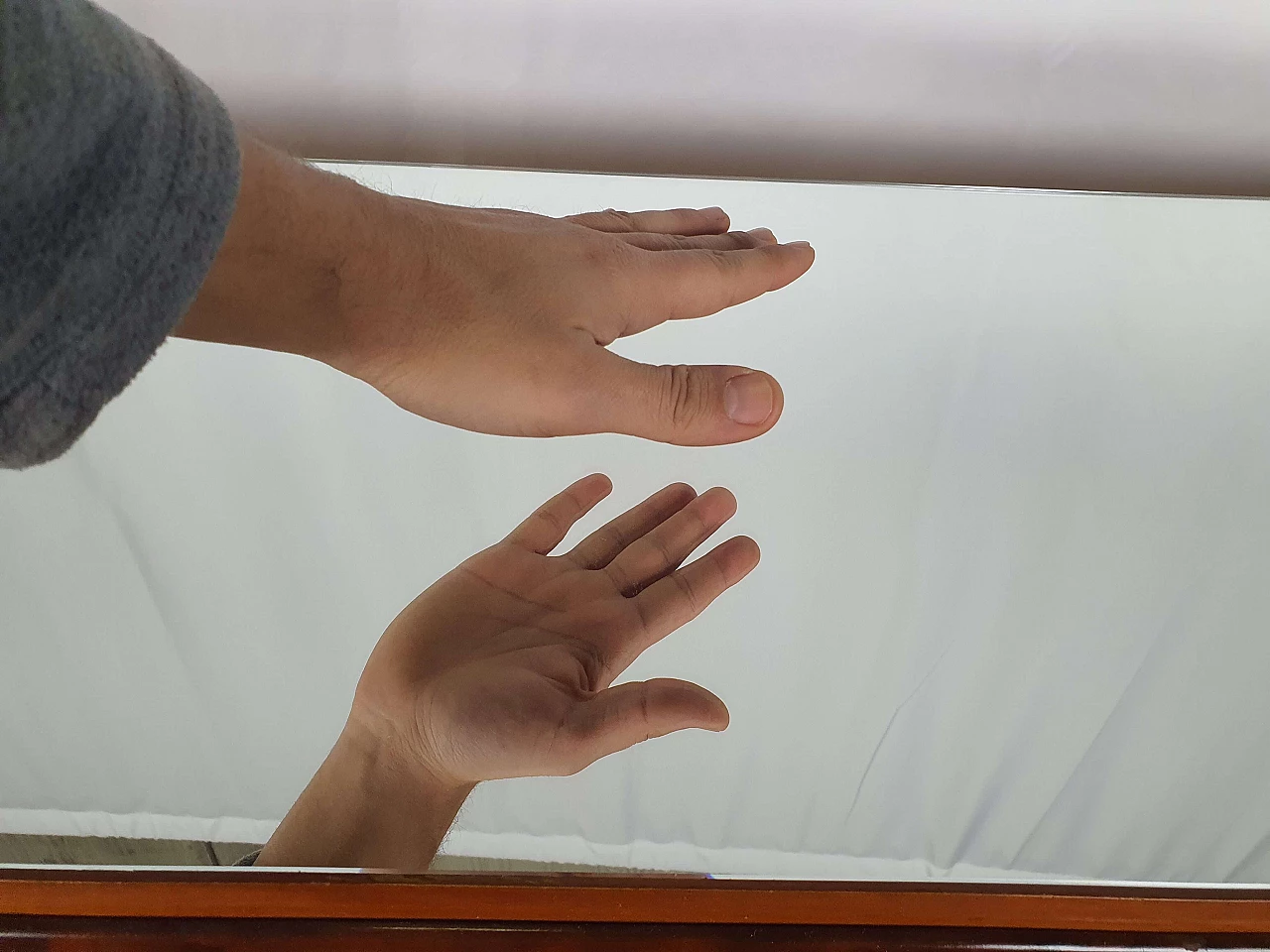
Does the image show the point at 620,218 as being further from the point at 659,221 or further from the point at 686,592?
the point at 686,592

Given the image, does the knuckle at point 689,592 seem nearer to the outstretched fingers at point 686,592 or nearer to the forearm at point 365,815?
the outstretched fingers at point 686,592

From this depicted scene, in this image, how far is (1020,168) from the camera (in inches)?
22.9

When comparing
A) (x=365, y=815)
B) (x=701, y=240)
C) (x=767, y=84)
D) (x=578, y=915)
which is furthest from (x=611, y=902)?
(x=767, y=84)

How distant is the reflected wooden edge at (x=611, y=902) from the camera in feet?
1.12

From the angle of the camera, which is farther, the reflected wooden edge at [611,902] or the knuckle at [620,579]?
the knuckle at [620,579]

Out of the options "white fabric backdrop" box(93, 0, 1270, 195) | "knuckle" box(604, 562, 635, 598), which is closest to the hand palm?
"knuckle" box(604, 562, 635, 598)

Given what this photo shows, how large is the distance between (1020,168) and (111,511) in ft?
1.95

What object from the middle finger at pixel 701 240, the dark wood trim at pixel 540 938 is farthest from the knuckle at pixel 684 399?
the dark wood trim at pixel 540 938

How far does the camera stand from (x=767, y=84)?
0.54 metres

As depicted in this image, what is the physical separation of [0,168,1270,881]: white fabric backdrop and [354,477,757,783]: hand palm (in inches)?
0.5

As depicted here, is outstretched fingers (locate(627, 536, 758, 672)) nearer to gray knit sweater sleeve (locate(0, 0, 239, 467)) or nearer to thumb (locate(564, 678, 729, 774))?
thumb (locate(564, 678, 729, 774))

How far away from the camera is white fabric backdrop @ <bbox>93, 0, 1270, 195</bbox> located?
51cm

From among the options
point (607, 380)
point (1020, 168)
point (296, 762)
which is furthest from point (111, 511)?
point (1020, 168)

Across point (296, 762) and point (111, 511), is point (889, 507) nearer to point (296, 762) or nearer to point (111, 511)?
point (296, 762)
